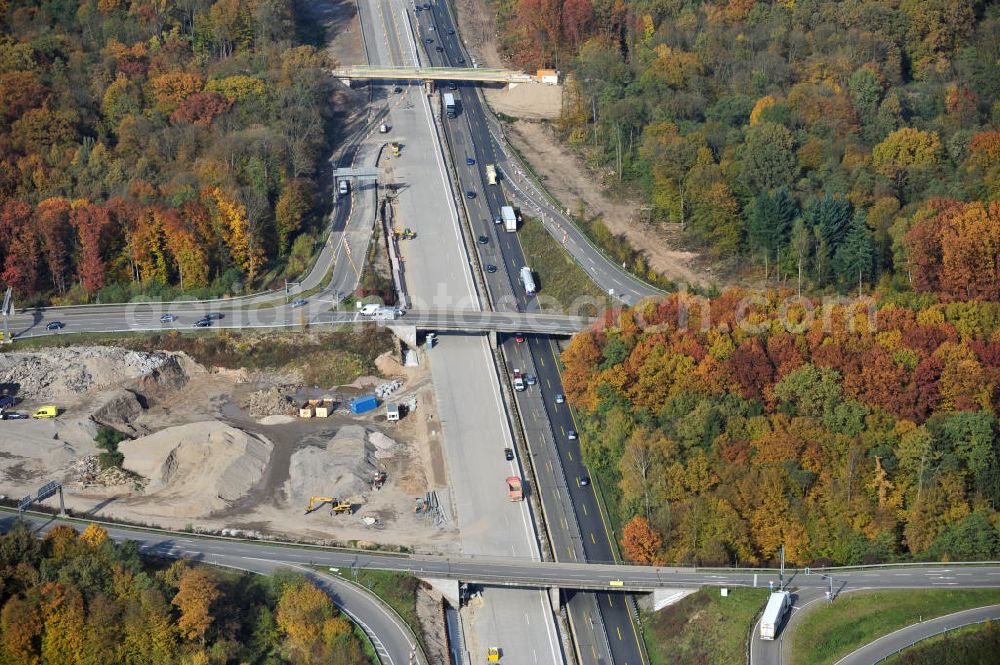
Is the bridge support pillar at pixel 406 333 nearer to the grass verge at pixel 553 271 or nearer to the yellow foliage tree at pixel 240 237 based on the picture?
the grass verge at pixel 553 271

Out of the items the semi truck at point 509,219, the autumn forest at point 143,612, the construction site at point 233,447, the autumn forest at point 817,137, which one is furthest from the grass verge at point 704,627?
the semi truck at point 509,219

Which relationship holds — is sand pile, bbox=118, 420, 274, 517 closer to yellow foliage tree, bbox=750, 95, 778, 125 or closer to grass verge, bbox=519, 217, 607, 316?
grass verge, bbox=519, 217, 607, 316

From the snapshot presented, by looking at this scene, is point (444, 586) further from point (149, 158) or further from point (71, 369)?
point (149, 158)

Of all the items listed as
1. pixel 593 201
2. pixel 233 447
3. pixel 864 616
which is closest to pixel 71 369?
pixel 233 447

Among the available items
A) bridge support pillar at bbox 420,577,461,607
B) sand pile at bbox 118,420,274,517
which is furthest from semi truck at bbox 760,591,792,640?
sand pile at bbox 118,420,274,517

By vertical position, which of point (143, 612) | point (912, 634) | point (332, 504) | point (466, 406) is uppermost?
point (466, 406)

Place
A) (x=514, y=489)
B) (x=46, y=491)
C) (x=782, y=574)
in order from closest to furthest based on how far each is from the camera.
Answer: (x=782, y=574) < (x=46, y=491) < (x=514, y=489)

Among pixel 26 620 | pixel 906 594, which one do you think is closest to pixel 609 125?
pixel 906 594
